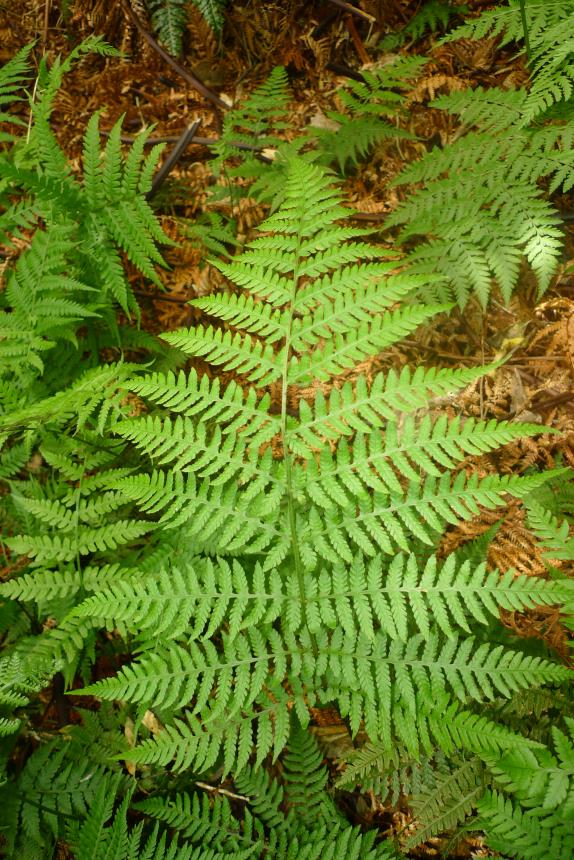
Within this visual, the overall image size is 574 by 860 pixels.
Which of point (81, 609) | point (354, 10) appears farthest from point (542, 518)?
point (354, 10)

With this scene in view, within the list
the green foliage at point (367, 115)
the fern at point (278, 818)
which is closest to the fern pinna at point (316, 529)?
the fern at point (278, 818)

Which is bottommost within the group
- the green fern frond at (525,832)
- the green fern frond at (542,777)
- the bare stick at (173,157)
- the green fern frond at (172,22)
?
the green fern frond at (525,832)

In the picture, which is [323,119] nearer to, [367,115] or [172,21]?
[367,115]

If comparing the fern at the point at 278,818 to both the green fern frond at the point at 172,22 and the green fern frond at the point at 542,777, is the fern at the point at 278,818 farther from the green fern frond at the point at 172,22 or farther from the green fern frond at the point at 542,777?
the green fern frond at the point at 172,22

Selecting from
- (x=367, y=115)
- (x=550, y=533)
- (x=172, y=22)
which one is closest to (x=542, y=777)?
(x=550, y=533)

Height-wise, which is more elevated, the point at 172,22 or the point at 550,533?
the point at 172,22

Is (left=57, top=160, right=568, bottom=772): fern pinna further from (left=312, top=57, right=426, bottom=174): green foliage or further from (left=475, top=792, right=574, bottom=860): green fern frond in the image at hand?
(left=312, top=57, right=426, bottom=174): green foliage

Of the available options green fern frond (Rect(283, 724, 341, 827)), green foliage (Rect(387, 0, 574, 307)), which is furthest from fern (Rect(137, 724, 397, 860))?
green foliage (Rect(387, 0, 574, 307))

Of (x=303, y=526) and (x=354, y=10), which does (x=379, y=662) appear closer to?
(x=303, y=526)
